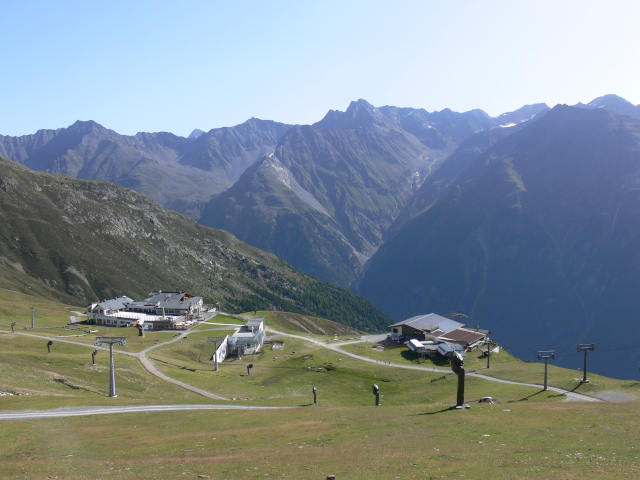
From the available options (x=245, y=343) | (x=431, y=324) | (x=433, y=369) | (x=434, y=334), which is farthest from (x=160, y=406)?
(x=431, y=324)

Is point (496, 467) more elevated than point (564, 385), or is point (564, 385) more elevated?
point (496, 467)

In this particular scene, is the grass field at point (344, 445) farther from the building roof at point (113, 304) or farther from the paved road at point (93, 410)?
the building roof at point (113, 304)

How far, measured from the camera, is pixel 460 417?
1378 inches

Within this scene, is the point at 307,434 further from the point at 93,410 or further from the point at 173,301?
the point at 173,301

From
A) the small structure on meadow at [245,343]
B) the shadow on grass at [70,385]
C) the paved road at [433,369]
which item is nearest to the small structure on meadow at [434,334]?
the paved road at [433,369]

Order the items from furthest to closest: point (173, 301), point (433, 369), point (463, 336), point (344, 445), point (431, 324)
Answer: point (173, 301) < point (431, 324) < point (463, 336) < point (433, 369) < point (344, 445)

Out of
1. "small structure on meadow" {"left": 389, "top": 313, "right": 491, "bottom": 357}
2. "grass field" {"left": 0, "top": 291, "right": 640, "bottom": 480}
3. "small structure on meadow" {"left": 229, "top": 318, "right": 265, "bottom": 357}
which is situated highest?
"grass field" {"left": 0, "top": 291, "right": 640, "bottom": 480}

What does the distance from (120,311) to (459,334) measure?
11738 cm

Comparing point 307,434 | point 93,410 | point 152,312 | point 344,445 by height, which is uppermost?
point 344,445

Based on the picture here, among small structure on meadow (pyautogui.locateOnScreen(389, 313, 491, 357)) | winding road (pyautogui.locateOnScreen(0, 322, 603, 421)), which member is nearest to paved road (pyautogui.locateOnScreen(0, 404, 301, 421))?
winding road (pyautogui.locateOnScreen(0, 322, 603, 421))

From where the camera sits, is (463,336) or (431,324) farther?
(431,324)

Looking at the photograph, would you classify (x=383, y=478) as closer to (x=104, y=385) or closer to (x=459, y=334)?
(x=104, y=385)

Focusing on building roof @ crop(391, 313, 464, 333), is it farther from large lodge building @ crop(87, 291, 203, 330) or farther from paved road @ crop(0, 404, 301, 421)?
paved road @ crop(0, 404, 301, 421)

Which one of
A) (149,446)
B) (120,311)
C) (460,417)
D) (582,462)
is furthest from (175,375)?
(120,311)
